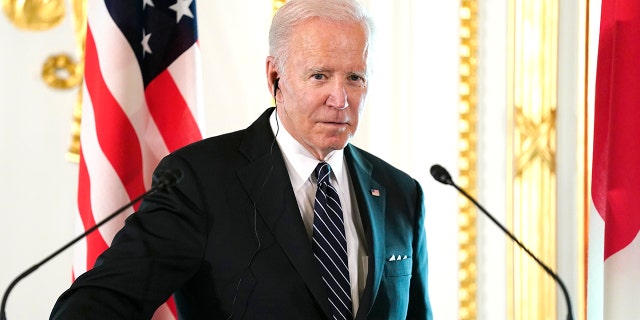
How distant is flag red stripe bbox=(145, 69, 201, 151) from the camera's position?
256 cm

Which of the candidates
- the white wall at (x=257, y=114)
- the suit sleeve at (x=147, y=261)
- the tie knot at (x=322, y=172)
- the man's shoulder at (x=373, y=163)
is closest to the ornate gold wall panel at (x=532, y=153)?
the white wall at (x=257, y=114)

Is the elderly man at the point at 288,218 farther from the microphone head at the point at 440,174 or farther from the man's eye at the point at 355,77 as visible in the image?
the microphone head at the point at 440,174

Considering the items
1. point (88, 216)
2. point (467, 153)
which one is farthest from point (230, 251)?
point (467, 153)

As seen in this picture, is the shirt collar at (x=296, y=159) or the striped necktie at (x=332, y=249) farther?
the shirt collar at (x=296, y=159)

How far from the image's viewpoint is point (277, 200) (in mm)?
1915

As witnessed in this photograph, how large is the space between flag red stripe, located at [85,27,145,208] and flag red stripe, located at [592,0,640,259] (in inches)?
48.3

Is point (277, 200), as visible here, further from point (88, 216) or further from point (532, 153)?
point (532, 153)

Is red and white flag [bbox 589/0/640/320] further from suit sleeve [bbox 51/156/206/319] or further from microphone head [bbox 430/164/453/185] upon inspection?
suit sleeve [bbox 51/156/206/319]

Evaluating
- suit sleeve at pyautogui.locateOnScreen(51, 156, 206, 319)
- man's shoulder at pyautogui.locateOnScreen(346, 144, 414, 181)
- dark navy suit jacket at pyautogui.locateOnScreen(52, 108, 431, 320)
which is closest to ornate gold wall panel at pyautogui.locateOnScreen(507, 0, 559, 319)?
man's shoulder at pyautogui.locateOnScreen(346, 144, 414, 181)

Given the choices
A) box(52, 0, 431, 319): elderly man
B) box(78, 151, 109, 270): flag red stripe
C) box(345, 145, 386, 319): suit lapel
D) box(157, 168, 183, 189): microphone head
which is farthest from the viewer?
box(78, 151, 109, 270): flag red stripe

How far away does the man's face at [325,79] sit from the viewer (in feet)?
6.34

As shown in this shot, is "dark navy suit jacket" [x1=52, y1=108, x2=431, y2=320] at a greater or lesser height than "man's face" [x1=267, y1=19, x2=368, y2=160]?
lesser

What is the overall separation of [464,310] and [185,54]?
3.97 feet

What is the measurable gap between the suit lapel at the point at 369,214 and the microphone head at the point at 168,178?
19.1 inches
